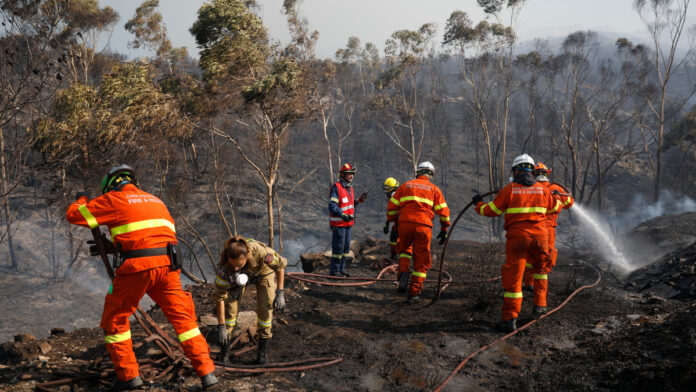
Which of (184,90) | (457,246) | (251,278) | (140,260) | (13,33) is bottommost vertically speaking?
(457,246)

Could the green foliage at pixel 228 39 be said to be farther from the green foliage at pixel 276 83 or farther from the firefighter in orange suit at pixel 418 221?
the firefighter in orange suit at pixel 418 221

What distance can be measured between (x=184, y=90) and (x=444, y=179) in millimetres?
31170

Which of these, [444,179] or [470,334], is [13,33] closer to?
[470,334]

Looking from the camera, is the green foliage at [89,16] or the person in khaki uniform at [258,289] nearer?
the person in khaki uniform at [258,289]

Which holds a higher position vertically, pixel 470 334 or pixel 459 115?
pixel 459 115

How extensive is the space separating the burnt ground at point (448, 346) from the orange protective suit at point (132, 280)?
43cm

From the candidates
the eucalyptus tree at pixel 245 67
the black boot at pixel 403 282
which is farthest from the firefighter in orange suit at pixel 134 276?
the eucalyptus tree at pixel 245 67

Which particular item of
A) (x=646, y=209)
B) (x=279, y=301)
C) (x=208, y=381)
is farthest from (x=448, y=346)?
(x=646, y=209)

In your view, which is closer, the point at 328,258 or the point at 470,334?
the point at 470,334

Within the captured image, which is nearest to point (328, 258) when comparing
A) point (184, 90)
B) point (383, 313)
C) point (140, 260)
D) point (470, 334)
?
point (383, 313)

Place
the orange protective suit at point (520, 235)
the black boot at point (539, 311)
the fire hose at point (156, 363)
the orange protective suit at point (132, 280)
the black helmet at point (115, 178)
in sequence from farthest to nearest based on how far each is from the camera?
1. the black boot at point (539, 311)
2. the orange protective suit at point (520, 235)
3. the black helmet at point (115, 178)
4. the fire hose at point (156, 363)
5. the orange protective suit at point (132, 280)

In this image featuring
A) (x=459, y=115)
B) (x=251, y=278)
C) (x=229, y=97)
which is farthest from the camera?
A: (x=459, y=115)

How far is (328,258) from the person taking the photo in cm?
952

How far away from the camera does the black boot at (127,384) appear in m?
3.55
